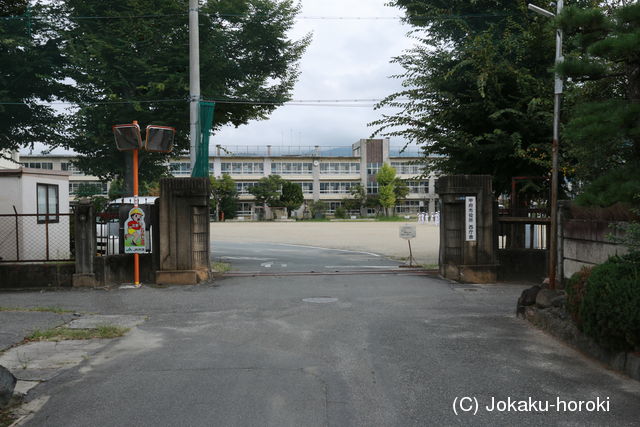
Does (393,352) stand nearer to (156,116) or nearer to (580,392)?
(580,392)

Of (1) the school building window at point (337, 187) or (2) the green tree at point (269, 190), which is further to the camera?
(1) the school building window at point (337, 187)

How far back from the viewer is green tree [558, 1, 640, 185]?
Answer: 17.7 ft

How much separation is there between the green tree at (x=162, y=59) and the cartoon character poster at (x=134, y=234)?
5526 millimetres

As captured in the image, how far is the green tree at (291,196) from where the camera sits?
72812mm

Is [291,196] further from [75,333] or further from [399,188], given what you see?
[75,333]

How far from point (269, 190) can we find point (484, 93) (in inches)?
2375

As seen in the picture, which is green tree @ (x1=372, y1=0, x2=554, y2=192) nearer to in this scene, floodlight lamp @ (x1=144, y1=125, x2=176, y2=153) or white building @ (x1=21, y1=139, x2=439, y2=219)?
floodlight lamp @ (x1=144, y1=125, x2=176, y2=153)

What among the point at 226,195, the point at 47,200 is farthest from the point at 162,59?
the point at 226,195

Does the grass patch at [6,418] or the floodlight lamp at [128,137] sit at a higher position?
the floodlight lamp at [128,137]

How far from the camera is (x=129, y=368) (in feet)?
18.7

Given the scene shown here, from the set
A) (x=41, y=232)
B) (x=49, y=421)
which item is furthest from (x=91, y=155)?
(x=49, y=421)

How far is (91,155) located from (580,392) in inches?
711

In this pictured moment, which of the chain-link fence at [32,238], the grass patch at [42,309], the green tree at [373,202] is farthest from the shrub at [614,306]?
the green tree at [373,202]

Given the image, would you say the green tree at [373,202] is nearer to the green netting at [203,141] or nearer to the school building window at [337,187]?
the school building window at [337,187]
